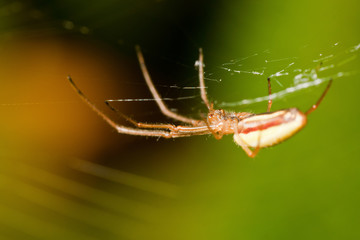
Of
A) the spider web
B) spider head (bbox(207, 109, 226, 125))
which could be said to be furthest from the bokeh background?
spider head (bbox(207, 109, 226, 125))

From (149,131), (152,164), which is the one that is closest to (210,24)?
(149,131)

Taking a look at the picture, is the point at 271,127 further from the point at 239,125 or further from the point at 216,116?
the point at 216,116

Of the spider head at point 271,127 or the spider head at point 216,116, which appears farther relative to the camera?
the spider head at point 216,116

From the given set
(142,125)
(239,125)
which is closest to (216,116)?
(239,125)

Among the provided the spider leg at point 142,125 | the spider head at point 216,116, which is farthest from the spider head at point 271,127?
the spider leg at point 142,125

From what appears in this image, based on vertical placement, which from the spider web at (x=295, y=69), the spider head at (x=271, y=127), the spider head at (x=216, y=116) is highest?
the spider web at (x=295, y=69)

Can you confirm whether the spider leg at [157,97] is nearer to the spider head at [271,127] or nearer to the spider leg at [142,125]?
the spider leg at [142,125]

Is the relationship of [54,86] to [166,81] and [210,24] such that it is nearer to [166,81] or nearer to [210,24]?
[166,81]

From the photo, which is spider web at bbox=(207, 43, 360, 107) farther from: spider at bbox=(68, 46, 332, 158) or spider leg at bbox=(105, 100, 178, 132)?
spider leg at bbox=(105, 100, 178, 132)
